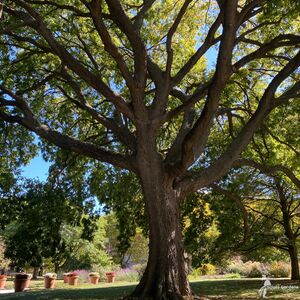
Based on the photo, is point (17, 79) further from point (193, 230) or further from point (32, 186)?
point (193, 230)

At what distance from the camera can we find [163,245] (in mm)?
8883

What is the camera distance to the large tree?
8531 millimetres

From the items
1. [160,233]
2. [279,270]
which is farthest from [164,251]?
[279,270]

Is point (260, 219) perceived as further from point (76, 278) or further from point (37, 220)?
point (37, 220)

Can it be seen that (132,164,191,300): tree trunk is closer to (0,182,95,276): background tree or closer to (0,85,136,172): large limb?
(0,85,136,172): large limb

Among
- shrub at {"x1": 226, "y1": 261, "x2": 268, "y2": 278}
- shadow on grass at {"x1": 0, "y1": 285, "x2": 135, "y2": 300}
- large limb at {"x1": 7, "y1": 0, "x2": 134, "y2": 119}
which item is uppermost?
large limb at {"x1": 7, "y1": 0, "x2": 134, "y2": 119}

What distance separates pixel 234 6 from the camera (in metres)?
7.47

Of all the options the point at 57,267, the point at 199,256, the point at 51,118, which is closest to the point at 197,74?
the point at 51,118

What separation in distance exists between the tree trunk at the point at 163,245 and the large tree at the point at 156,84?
22 mm

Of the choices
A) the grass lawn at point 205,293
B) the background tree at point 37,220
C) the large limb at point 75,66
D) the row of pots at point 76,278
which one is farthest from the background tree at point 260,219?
the row of pots at point 76,278

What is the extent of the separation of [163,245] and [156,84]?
3985 millimetres

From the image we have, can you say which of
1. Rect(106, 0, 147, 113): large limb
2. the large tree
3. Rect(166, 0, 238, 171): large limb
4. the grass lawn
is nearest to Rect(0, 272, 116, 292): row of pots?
the grass lawn

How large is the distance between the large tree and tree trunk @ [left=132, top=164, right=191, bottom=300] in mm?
22

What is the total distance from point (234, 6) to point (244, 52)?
8.21 meters
